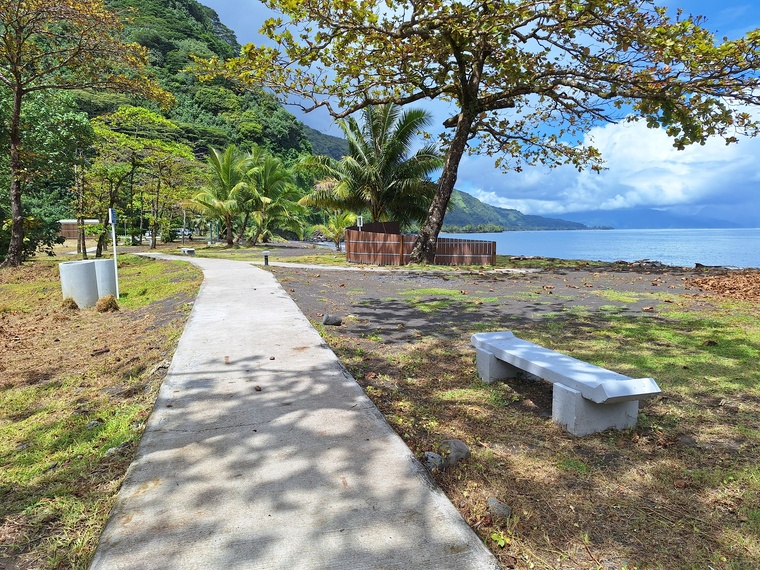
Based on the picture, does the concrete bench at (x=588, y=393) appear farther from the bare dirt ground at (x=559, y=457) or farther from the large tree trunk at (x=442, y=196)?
the large tree trunk at (x=442, y=196)

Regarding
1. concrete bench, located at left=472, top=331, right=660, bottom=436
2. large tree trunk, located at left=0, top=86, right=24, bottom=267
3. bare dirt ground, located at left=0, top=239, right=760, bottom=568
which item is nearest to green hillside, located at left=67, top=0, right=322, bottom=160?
large tree trunk, located at left=0, top=86, right=24, bottom=267

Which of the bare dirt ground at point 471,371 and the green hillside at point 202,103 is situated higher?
the green hillside at point 202,103

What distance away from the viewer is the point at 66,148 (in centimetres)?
1967

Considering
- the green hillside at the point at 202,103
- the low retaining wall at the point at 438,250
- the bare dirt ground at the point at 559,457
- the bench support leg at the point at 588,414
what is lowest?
the bare dirt ground at the point at 559,457

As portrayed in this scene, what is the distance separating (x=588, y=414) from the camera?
2.94 metres

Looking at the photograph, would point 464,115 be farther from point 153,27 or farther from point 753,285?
point 153,27

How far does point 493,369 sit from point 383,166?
19.4m

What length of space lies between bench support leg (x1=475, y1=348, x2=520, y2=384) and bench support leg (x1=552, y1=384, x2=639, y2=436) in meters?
0.88

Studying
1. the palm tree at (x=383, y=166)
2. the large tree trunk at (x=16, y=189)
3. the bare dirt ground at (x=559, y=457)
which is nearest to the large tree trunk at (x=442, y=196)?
the palm tree at (x=383, y=166)

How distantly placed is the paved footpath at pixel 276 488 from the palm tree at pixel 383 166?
19.2 m

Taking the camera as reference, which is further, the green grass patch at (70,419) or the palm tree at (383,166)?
the palm tree at (383,166)

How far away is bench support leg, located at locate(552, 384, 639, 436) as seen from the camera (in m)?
2.93

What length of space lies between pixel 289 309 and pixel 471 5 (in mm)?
8407

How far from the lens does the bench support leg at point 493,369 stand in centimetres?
393
